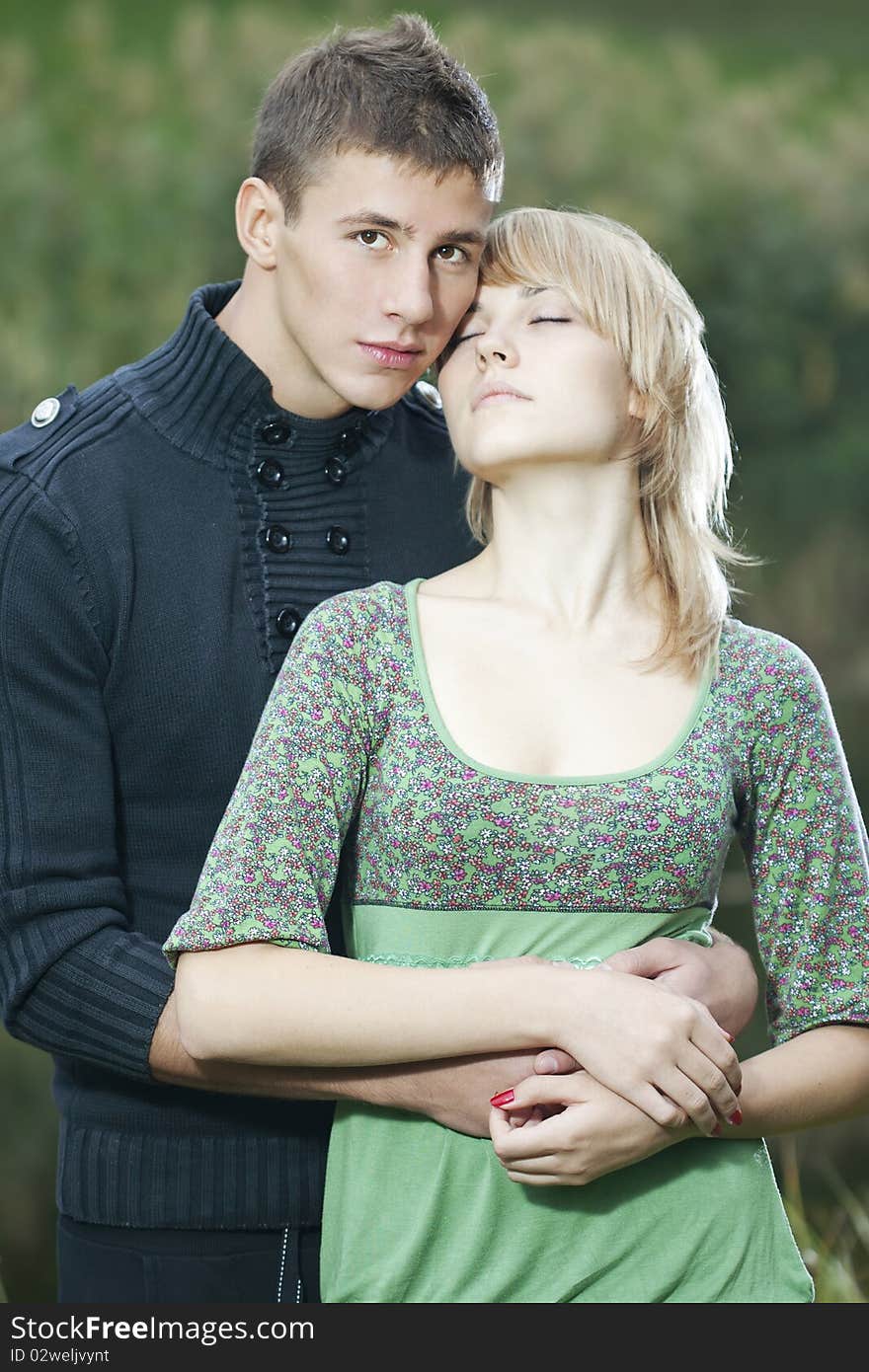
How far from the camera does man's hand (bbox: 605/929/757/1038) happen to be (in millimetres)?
1359

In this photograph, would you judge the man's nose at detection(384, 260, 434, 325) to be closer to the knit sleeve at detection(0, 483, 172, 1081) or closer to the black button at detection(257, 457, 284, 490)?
the black button at detection(257, 457, 284, 490)

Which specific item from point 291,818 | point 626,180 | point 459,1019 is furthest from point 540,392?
point 626,180

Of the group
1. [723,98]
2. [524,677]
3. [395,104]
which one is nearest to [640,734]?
[524,677]

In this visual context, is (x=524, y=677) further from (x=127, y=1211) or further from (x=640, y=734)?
(x=127, y=1211)

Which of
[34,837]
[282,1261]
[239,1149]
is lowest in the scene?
[282,1261]

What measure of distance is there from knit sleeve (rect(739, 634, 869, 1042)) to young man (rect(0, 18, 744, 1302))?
505mm

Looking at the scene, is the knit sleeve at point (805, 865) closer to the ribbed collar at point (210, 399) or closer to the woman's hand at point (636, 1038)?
the woman's hand at point (636, 1038)

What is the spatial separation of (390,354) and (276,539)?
0.22m

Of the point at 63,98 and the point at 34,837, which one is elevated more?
the point at 63,98

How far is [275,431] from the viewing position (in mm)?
1747

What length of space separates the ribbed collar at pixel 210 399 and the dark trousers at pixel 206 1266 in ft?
2.62

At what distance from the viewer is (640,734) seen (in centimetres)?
142

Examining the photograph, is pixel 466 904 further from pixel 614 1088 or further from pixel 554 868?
pixel 614 1088

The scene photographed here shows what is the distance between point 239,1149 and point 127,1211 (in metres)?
0.13
